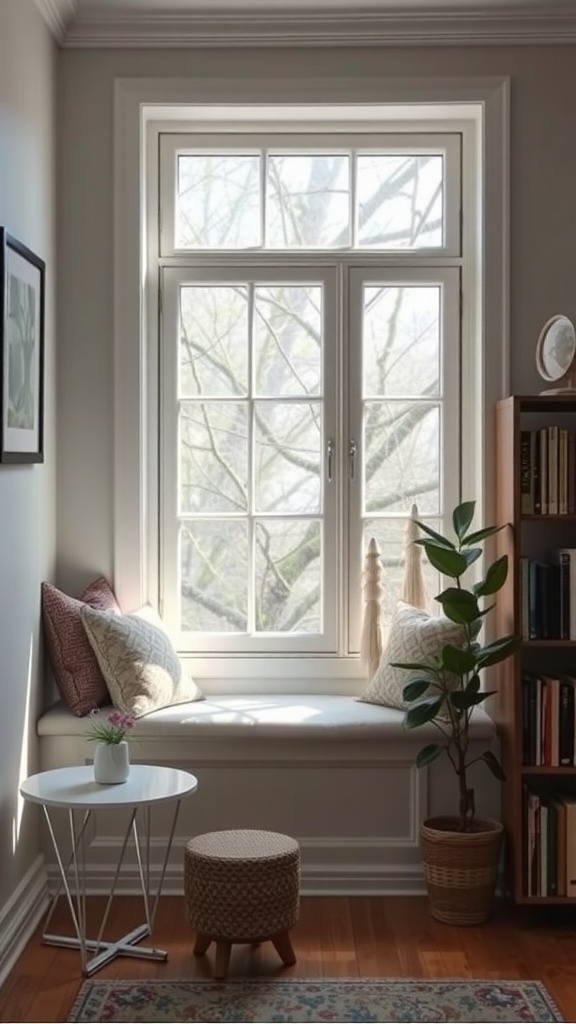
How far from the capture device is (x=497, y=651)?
3525mm

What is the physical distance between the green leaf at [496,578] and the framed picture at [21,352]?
56.0 inches

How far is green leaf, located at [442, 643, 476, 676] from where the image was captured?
Answer: 11.5 ft

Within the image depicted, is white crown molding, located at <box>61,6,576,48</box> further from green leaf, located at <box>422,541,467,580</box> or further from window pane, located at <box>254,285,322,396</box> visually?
green leaf, located at <box>422,541,467,580</box>

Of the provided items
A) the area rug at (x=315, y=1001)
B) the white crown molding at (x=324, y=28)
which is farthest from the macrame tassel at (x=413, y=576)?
the white crown molding at (x=324, y=28)

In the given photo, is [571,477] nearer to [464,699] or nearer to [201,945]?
[464,699]

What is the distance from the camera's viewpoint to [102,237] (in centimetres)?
399

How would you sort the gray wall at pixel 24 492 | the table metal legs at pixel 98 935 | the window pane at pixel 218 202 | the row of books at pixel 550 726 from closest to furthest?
the table metal legs at pixel 98 935, the gray wall at pixel 24 492, the row of books at pixel 550 726, the window pane at pixel 218 202

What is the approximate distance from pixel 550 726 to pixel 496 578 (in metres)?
0.49

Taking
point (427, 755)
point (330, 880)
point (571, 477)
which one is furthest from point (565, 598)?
point (330, 880)

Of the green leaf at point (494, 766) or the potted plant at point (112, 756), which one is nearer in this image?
the potted plant at point (112, 756)

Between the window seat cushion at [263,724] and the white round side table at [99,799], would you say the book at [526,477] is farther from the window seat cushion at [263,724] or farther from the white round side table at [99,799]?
the white round side table at [99,799]

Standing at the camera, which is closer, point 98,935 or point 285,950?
point 285,950

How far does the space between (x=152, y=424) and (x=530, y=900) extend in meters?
2.00

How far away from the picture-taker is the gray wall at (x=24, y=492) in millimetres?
3271
